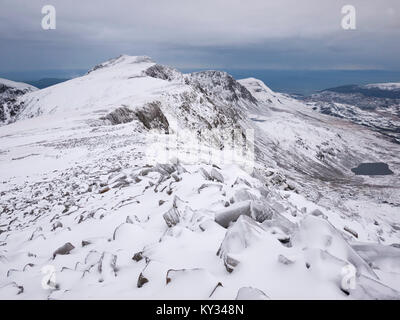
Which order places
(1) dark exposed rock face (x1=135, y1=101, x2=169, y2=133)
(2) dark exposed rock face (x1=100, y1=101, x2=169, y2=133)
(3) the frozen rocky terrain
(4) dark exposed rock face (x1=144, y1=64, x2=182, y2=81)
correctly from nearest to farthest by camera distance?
(3) the frozen rocky terrain
(2) dark exposed rock face (x1=100, y1=101, x2=169, y2=133)
(1) dark exposed rock face (x1=135, y1=101, x2=169, y2=133)
(4) dark exposed rock face (x1=144, y1=64, x2=182, y2=81)

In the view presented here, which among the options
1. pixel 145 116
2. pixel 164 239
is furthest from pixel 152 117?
pixel 164 239

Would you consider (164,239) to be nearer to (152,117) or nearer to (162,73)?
(152,117)

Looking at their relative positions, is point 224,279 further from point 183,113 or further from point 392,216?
point 392,216

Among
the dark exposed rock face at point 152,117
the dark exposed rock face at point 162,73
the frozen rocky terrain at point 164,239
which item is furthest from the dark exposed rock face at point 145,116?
the dark exposed rock face at point 162,73

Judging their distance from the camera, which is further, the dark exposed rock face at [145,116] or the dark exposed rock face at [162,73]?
the dark exposed rock face at [162,73]

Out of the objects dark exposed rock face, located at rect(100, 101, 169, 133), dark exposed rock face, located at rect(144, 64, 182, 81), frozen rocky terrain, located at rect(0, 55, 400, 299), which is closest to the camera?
frozen rocky terrain, located at rect(0, 55, 400, 299)

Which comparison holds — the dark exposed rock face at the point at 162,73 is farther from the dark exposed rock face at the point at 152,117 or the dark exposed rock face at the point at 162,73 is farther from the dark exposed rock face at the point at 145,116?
the dark exposed rock face at the point at 145,116

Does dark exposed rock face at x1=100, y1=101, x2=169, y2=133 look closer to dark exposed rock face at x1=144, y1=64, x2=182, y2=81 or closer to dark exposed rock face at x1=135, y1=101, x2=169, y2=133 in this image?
dark exposed rock face at x1=135, y1=101, x2=169, y2=133

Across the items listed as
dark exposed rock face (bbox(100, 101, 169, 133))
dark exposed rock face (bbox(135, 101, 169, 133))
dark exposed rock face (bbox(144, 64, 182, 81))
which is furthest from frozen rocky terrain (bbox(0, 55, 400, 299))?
dark exposed rock face (bbox(144, 64, 182, 81))

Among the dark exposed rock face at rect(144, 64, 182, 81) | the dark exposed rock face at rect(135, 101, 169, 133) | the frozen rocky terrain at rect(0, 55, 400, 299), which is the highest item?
the dark exposed rock face at rect(144, 64, 182, 81)

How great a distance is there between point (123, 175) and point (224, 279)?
1145 cm

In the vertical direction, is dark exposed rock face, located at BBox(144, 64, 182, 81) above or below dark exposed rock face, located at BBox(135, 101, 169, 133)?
above

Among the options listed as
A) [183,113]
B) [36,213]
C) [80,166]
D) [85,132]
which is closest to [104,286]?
[36,213]

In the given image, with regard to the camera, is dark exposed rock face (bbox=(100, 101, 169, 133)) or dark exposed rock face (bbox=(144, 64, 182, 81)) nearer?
dark exposed rock face (bbox=(100, 101, 169, 133))
